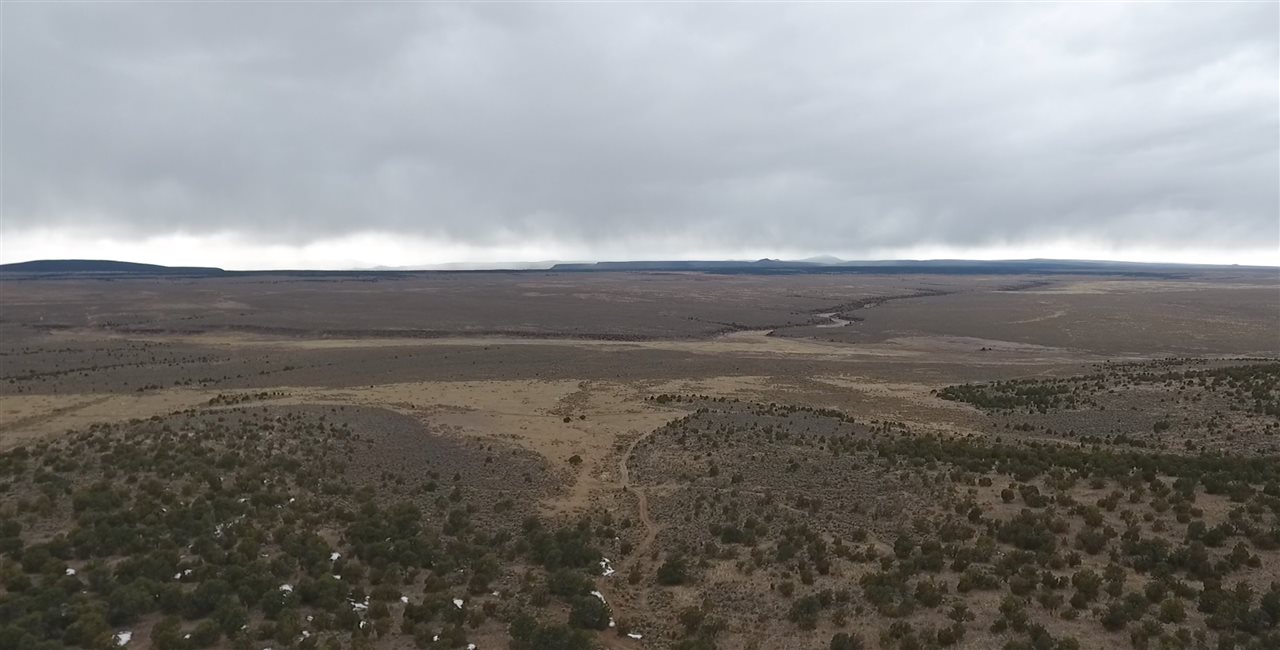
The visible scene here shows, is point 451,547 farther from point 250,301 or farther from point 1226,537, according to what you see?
point 250,301

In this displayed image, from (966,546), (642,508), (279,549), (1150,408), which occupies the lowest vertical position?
(642,508)

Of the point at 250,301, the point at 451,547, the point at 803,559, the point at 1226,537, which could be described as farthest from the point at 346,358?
the point at 250,301

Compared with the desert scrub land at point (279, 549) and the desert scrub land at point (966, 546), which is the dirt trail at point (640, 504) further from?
the desert scrub land at point (279, 549)

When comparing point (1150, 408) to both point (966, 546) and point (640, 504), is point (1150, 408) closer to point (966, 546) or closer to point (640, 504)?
point (966, 546)

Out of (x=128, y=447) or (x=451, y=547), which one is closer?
(x=451, y=547)

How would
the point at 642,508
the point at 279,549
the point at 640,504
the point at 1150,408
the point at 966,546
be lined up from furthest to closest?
the point at 1150,408
the point at 640,504
the point at 642,508
the point at 279,549
the point at 966,546

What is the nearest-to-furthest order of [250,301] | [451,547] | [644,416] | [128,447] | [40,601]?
[40,601], [451,547], [128,447], [644,416], [250,301]

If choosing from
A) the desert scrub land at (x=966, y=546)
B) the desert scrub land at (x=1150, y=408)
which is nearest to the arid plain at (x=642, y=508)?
the desert scrub land at (x=966, y=546)

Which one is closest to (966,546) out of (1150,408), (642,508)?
(642,508)

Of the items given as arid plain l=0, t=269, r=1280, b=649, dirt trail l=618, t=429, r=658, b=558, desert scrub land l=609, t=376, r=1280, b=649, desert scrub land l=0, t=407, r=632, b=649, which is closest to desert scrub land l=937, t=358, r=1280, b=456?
arid plain l=0, t=269, r=1280, b=649
